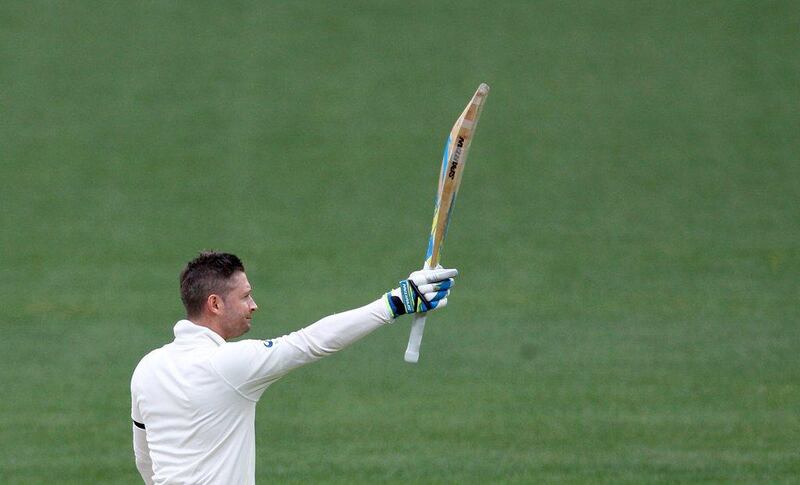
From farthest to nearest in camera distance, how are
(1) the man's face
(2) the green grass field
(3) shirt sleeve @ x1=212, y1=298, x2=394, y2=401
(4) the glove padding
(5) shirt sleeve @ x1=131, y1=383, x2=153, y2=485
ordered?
(2) the green grass field < (5) shirt sleeve @ x1=131, y1=383, x2=153, y2=485 < (1) the man's face < (4) the glove padding < (3) shirt sleeve @ x1=212, y1=298, x2=394, y2=401

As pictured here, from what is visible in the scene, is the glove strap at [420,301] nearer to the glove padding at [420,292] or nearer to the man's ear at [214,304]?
the glove padding at [420,292]

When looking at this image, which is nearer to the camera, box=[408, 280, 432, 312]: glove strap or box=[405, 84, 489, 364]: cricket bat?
box=[408, 280, 432, 312]: glove strap

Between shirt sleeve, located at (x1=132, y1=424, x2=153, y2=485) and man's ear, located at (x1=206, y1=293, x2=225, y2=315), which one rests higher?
man's ear, located at (x1=206, y1=293, x2=225, y2=315)

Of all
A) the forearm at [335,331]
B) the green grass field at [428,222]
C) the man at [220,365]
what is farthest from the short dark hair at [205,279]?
the green grass field at [428,222]

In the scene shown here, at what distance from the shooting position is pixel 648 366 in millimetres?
14250

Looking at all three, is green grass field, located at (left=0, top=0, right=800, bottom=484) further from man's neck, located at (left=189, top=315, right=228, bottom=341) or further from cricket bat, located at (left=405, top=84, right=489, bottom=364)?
man's neck, located at (left=189, top=315, right=228, bottom=341)

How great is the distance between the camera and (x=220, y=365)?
5.33 metres

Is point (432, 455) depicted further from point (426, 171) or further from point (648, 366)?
point (426, 171)

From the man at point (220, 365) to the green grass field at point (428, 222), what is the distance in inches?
213

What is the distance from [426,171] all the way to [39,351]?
28.8ft

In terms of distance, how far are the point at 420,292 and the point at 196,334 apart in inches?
38.0

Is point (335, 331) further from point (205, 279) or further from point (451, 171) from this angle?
point (451, 171)

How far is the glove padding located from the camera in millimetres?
5402

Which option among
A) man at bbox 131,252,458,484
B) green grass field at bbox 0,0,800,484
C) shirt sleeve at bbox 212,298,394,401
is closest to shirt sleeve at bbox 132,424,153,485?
man at bbox 131,252,458,484
